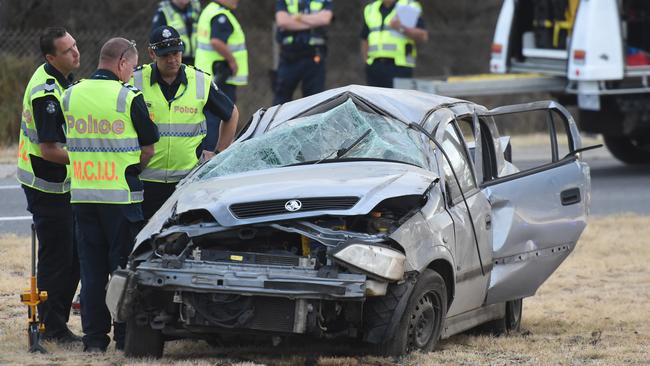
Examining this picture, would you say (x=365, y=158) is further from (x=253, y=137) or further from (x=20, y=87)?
(x=20, y=87)

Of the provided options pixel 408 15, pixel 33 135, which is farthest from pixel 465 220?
pixel 408 15

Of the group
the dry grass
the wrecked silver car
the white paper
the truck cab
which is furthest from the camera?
the white paper

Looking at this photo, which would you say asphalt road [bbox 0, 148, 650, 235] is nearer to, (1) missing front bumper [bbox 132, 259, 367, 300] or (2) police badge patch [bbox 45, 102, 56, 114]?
(2) police badge patch [bbox 45, 102, 56, 114]

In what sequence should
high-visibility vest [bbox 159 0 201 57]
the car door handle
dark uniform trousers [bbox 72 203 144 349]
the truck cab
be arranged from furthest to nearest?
the truck cab
high-visibility vest [bbox 159 0 201 57]
the car door handle
dark uniform trousers [bbox 72 203 144 349]

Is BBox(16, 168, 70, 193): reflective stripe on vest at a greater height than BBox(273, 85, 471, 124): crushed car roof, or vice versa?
BBox(273, 85, 471, 124): crushed car roof

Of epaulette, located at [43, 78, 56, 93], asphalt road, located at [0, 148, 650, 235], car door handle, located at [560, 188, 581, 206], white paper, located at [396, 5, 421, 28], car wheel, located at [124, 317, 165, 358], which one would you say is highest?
white paper, located at [396, 5, 421, 28]

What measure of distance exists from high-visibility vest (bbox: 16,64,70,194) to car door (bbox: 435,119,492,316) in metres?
2.12

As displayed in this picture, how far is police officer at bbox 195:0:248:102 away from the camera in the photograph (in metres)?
13.0

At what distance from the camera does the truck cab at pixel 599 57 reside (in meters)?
15.1

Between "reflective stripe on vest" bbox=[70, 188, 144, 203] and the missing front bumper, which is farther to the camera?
"reflective stripe on vest" bbox=[70, 188, 144, 203]

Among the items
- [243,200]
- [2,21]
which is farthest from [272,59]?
[243,200]

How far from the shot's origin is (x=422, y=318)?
22.3 ft

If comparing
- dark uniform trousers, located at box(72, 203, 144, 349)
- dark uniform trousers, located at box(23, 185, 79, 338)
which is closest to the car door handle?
dark uniform trousers, located at box(72, 203, 144, 349)

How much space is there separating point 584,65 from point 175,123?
8.32 meters
